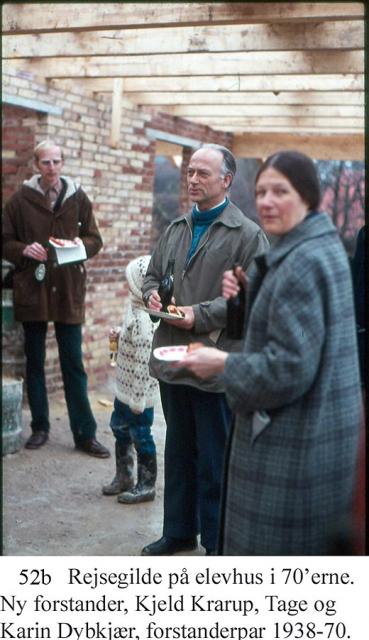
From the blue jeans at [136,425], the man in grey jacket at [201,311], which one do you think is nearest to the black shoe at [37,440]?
the blue jeans at [136,425]

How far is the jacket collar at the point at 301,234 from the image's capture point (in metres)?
2.37

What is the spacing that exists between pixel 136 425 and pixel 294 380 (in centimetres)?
257

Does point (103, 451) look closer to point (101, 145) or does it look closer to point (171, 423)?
point (171, 423)

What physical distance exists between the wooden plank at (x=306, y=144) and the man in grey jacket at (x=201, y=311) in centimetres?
666

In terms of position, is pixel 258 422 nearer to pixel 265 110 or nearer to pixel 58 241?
pixel 58 241

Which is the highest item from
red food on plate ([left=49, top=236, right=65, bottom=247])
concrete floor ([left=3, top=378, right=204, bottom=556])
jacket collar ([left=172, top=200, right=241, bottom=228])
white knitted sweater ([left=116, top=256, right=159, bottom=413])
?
jacket collar ([left=172, top=200, right=241, bottom=228])

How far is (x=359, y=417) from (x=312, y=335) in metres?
0.37

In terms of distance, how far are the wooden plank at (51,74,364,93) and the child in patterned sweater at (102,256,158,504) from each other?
2.98 meters

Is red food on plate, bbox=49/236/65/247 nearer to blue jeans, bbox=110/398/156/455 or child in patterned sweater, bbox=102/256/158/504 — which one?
child in patterned sweater, bbox=102/256/158/504

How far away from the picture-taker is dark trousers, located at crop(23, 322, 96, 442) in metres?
5.81

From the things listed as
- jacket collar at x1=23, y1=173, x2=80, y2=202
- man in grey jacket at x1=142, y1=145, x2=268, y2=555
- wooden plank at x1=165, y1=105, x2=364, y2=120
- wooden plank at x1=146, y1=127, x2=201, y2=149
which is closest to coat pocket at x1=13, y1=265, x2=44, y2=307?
jacket collar at x1=23, y1=173, x2=80, y2=202

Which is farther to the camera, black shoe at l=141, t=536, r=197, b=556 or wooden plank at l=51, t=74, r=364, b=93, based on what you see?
wooden plank at l=51, t=74, r=364, b=93

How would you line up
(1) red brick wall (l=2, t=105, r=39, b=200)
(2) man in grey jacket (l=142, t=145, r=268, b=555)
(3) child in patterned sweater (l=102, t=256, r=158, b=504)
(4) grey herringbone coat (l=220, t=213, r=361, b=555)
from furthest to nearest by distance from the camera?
1. (1) red brick wall (l=2, t=105, r=39, b=200)
2. (3) child in patterned sweater (l=102, t=256, r=158, b=504)
3. (2) man in grey jacket (l=142, t=145, r=268, b=555)
4. (4) grey herringbone coat (l=220, t=213, r=361, b=555)
